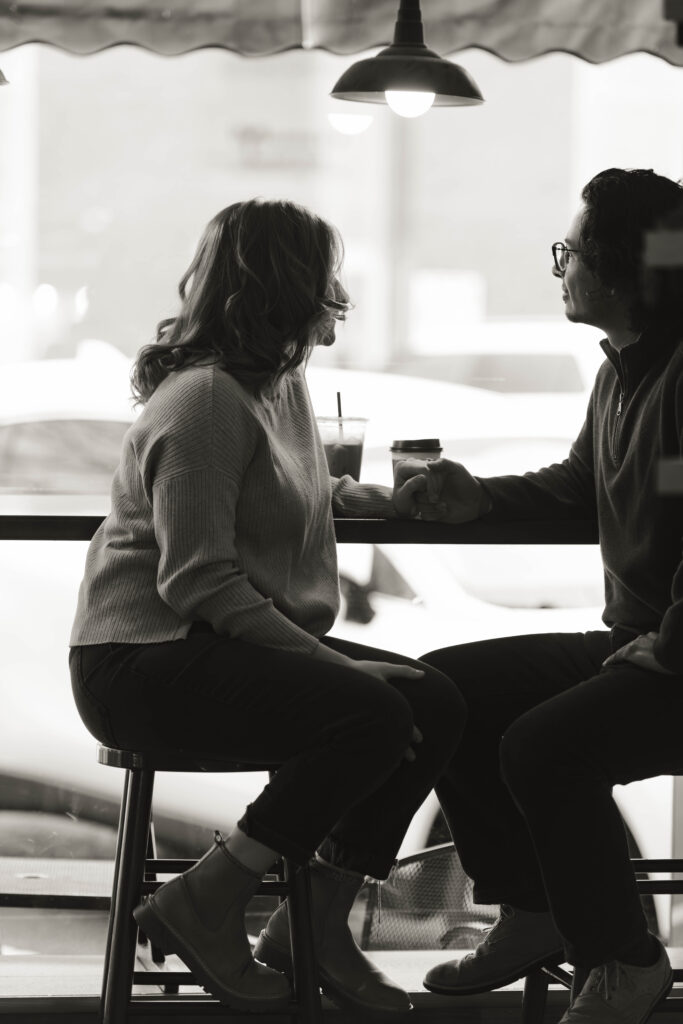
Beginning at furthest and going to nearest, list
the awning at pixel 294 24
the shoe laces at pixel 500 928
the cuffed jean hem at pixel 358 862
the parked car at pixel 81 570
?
the parked car at pixel 81 570, the awning at pixel 294 24, the shoe laces at pixel 500 928, the cuffed jean hem at pixel 358 862

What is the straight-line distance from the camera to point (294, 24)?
2469mm

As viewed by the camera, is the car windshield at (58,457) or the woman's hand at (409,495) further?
the car windshield at (58,457)

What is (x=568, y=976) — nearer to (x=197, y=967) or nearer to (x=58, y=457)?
(x=197, y=967)

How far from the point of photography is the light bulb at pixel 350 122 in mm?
2678

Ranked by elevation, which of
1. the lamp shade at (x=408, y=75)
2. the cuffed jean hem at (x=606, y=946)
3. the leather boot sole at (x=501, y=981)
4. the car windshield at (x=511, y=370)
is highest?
the lamp shade at (x=408, y=75)

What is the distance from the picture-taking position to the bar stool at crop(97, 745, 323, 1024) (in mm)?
1765

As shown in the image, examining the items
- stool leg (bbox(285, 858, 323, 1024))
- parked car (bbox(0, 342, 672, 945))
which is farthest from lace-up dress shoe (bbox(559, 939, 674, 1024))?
parked car (bbox(0, 342, 672, 945))

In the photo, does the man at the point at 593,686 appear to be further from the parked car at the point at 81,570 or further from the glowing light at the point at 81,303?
the glowing light at the point at 81,303

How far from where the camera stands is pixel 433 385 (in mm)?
2762

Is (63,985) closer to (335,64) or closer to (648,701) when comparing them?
(648,701)

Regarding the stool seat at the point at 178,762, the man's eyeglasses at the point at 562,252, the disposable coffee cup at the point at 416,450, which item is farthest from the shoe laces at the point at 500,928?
the man's eyeglasses at the point at 562,252

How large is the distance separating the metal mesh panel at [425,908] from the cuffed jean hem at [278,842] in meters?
0.94

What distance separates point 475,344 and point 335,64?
0.61 meters

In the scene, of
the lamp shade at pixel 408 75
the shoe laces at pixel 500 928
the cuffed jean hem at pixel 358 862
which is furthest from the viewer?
the lamp shade at pixel 408 75
